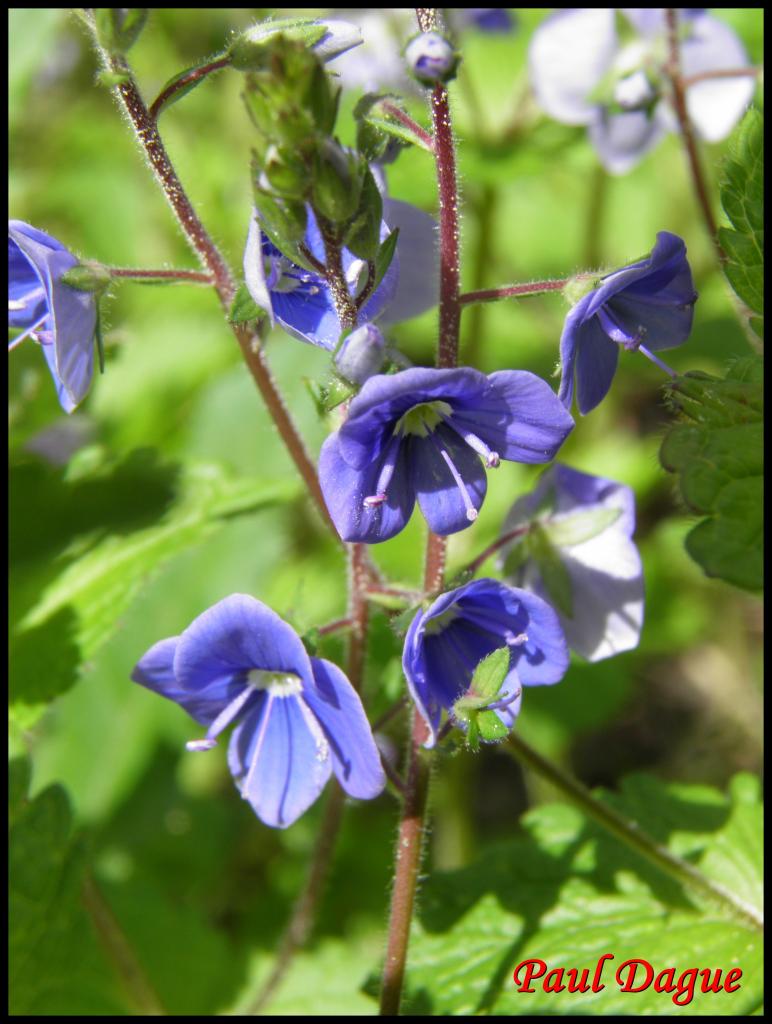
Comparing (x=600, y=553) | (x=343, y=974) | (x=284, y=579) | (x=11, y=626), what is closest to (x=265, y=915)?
(x=343, y=974)

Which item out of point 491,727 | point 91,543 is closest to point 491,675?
point 491,727

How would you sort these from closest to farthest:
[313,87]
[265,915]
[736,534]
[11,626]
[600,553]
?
1. [313,87]
2. [736,534]
3. [600,553]
4. [11,626]
5. [265,915]

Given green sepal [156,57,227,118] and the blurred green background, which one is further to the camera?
the blurred green background

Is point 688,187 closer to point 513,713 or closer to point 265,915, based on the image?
point 265,915

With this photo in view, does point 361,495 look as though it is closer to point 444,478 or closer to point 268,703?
point 444,478

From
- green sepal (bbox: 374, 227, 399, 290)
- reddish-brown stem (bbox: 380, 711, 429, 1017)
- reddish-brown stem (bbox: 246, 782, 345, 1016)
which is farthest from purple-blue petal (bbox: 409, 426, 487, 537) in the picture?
reddish-brown stem (bbox: 246, 782, 345, 1016)

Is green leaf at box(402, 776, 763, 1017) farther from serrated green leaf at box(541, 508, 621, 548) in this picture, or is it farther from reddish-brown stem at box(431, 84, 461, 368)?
reddish-brown stem at box(431, 84, 461, 368)

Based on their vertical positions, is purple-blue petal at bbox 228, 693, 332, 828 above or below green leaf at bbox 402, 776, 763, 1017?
above
